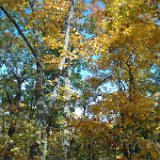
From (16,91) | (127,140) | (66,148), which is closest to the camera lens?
(127,140)

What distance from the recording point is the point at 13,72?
16.2 meters

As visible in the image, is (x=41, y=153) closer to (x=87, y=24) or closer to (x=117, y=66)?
(x=117, y=66)

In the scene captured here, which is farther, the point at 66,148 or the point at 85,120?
the point at 66,148

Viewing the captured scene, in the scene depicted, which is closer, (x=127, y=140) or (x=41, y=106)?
(x=41, y=106)

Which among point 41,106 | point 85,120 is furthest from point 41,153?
point 85,120

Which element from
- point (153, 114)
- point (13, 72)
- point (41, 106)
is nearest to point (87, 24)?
point (13, 72)

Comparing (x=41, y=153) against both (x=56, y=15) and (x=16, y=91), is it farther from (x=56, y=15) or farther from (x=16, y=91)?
(x=16, y=91)

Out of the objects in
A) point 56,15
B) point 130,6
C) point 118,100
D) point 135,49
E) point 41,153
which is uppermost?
point 56,15

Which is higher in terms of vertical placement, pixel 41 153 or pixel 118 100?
pixel 118 100

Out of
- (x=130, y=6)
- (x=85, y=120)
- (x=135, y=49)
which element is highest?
(x=135, y=49)

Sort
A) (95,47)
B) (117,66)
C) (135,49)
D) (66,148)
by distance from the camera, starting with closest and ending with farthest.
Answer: (95,47) → (135,49) → (117,66) → (66,148)

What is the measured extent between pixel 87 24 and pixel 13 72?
549 centimetres

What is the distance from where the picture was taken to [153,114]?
8539 millimetres

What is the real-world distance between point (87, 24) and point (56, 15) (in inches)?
289
